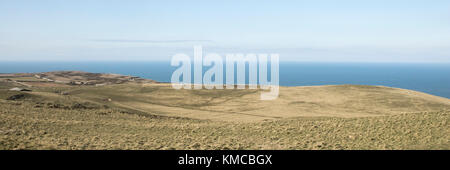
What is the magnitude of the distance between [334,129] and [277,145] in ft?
17.3

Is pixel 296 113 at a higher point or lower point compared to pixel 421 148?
lower

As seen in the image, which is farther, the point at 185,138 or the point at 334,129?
the point at 334,129

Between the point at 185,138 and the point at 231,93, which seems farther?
the point at 231,93

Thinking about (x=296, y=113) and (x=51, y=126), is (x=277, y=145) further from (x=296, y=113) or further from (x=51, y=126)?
(x=296, y=113)

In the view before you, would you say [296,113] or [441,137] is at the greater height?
[441,137]

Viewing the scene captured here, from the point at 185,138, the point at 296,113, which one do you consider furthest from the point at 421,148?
the point at 296,113

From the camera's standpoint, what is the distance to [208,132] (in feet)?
59.5
